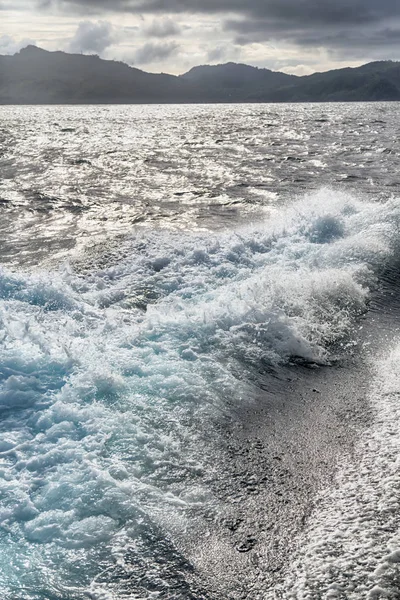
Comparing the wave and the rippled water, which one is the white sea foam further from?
the rippled water

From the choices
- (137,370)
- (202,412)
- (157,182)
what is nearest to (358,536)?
(202,412)

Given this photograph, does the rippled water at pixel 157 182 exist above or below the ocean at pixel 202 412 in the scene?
above

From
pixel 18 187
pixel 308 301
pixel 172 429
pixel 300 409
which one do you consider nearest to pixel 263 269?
pixel 308 301

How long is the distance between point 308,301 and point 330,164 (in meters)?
23.8

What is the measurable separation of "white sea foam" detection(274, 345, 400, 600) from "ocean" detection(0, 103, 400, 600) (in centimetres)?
2

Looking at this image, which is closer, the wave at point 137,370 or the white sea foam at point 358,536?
the white sea foam at point 358,536

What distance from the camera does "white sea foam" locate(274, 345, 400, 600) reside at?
4.71 m

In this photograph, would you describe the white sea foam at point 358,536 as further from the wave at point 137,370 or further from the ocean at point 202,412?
the wave at point 137,370

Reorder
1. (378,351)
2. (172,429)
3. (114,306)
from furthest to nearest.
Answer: (114,306)
(378,351)
(172,429)

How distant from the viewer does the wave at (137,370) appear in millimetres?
5406

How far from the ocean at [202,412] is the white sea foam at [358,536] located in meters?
0.02

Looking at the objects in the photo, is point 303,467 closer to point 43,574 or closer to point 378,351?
point 43,574

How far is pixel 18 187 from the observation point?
26.7 meters

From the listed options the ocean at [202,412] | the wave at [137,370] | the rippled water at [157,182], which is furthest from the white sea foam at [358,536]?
the rippled water at [157,182]
